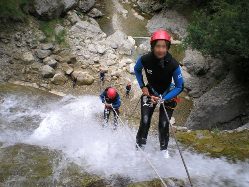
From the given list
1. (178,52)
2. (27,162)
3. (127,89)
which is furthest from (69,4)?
(27,162)

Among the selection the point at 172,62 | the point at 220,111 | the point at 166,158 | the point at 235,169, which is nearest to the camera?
the point at 172,62

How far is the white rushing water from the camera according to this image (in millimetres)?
6570

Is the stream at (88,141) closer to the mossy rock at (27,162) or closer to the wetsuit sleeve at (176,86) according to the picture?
the mossy rock at (27,162)

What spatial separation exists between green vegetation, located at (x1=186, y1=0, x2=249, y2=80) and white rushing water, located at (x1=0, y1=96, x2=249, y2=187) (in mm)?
5407

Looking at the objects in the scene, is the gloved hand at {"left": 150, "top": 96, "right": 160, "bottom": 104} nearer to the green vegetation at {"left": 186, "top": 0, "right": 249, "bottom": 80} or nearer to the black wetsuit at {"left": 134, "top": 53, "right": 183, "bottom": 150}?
the black wetsuit at {"left": 134, "top": 53, "right": 183, "bottom": 150}

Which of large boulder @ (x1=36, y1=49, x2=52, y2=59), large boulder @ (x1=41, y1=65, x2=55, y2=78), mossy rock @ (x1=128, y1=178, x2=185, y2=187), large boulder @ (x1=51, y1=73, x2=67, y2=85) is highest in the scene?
mossy rock @ (x1=128, y1=178, x2=185, y2=187)

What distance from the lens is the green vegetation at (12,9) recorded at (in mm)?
15383

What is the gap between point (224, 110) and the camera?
12.1 meters

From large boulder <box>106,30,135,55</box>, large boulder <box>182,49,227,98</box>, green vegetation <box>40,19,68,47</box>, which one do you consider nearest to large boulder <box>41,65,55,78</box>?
green vegetation <box>40,19,68,47</box>

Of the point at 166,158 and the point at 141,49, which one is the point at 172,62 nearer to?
the point at 166,158

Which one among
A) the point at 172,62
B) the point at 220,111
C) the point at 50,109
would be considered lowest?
the point at 50,109

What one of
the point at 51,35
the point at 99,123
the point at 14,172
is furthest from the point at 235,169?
the point at 51,35

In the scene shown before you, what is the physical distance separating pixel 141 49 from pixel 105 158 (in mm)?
11615

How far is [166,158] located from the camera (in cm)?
714
